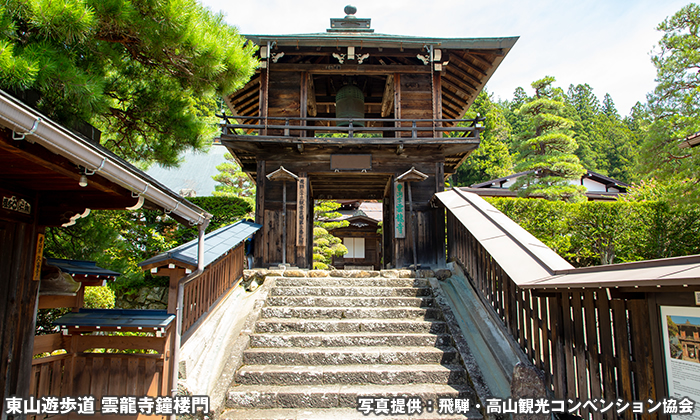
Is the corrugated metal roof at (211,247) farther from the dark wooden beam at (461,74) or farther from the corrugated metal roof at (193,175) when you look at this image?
the corrugated metal roof at (193,175)

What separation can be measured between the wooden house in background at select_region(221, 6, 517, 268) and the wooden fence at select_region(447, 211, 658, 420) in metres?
5.35

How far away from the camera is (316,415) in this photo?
4281 millimetres

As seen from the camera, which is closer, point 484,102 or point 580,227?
point 580,227

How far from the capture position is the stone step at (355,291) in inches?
270

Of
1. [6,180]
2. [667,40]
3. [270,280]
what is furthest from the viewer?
[667,40]

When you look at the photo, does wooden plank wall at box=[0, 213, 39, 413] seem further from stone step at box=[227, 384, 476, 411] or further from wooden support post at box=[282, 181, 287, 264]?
wooden support post at box=[282, 181, 287, 264]

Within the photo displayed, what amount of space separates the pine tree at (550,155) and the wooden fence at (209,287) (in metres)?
12.3

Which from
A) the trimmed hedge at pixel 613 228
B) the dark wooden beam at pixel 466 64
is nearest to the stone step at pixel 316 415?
the trimmed hedge at pixel 613 228

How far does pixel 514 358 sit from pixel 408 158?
6.65m

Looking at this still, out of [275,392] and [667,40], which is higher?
[667,40]

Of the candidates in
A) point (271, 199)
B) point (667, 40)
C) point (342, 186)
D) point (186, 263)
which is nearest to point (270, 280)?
point (186, 263)

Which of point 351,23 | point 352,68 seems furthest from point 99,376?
point 351,23

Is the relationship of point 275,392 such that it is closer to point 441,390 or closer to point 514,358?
point 441,390

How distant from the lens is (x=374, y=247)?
24.9 metres
